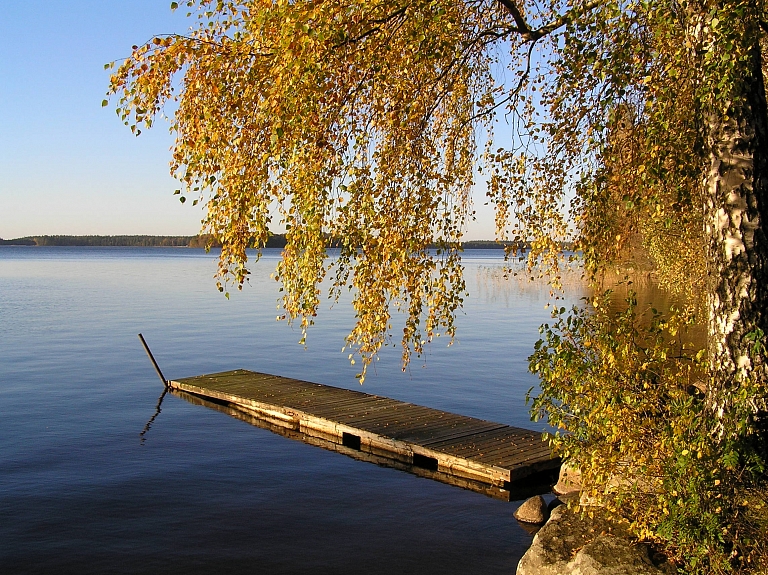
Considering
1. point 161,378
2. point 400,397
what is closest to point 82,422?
point 161,378

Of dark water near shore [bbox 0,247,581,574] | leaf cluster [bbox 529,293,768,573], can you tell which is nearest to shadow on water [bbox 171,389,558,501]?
dark water near shore [bbox 0,247,581,574]

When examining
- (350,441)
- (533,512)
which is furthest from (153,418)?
(533,512)

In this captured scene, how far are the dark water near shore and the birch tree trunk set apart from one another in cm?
497

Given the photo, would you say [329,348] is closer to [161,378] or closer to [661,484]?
[161,378]

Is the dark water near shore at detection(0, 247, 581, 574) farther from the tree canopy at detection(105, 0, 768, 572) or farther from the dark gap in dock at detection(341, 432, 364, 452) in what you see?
the tree canopy at detection(105, 0, 768, 572)

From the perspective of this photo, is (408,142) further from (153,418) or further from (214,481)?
(153,418)

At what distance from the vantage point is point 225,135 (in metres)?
7.50

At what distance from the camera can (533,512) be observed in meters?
12.5

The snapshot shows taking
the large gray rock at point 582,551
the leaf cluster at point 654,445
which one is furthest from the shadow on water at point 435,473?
the leaf cluster at point 654,445

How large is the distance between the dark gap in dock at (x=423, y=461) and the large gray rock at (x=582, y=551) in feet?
18.8

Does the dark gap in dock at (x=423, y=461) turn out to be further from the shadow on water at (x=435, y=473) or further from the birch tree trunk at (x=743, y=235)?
the birch tree trunk at (x=743, y=235)

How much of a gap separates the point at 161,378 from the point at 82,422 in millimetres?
4406

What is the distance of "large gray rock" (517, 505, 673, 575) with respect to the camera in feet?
25.0

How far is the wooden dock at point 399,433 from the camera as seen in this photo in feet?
45.7
